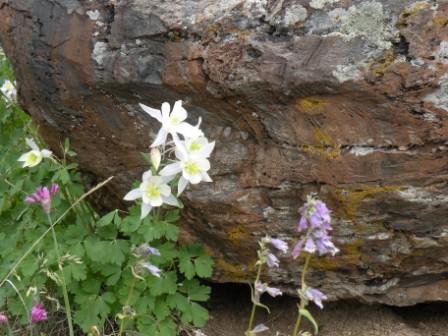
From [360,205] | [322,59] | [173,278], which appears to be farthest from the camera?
[173,278]

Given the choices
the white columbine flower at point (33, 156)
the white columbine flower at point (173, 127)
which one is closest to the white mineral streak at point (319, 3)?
the white columbine flower at point (173, 127)

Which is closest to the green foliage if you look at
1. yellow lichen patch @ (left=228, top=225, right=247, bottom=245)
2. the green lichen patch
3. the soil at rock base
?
yellow lichen patch @ (left=228, top=225, right=247, bottom=245)

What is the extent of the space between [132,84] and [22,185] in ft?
2.34

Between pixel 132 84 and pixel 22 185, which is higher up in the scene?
pixel 132 84

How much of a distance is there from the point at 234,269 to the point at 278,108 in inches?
32.4

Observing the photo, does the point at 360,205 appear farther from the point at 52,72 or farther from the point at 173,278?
the point at 52,72

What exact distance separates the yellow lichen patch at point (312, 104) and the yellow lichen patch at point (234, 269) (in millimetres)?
806

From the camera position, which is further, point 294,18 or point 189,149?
point 294,18

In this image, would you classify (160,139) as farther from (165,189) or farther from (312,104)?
(312,104)

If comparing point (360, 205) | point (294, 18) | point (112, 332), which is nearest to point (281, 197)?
point (360, 205)

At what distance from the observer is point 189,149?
2410 mm

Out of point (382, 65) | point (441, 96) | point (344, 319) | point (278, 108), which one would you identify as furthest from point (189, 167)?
point (344, 319)

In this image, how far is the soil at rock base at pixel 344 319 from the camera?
330cm

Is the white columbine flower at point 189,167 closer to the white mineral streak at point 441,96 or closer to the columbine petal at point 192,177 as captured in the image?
the columbine petal at point 192,177
